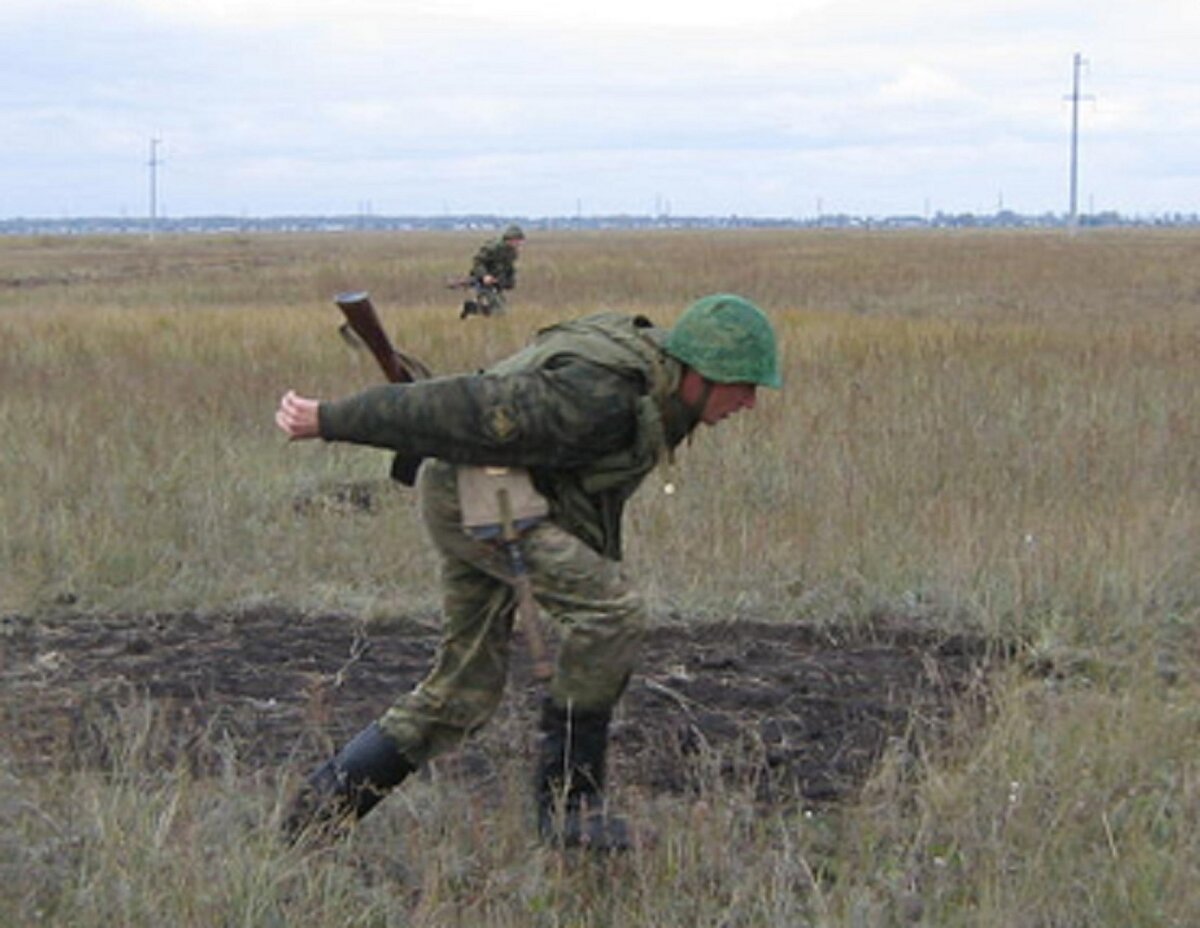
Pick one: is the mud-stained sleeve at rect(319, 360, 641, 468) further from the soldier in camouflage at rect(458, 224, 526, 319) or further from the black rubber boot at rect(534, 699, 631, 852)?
the soldier in camouflage at rect(458, 224, 526, 319)

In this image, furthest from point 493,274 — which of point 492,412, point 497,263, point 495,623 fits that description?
point 492,412

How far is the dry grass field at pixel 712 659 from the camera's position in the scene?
3801mm

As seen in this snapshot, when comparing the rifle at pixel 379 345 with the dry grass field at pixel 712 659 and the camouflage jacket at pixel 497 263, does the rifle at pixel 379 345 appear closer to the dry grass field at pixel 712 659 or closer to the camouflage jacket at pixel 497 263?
the dry grass field at pixel 712 659

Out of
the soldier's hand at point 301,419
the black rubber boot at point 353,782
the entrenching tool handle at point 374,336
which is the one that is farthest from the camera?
the black rubber boot at point 353,782

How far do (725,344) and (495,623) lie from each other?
882mm

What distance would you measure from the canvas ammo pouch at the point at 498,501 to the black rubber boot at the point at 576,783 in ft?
1.41

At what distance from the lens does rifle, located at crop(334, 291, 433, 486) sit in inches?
156

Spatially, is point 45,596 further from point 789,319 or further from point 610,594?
point 789,319

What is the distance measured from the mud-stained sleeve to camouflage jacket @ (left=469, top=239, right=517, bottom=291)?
13.3 meters

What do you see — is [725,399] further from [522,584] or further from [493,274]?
[493,274]

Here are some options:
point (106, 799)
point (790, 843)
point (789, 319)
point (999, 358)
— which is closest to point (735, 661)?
point (790, 843)

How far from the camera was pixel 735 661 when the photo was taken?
5887 millimetres

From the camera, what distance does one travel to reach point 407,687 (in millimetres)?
5680

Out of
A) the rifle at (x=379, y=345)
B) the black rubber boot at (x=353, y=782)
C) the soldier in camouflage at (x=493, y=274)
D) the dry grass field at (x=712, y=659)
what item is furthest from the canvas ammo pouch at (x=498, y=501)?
the soldier in camouflage at (x=493, y=274)
